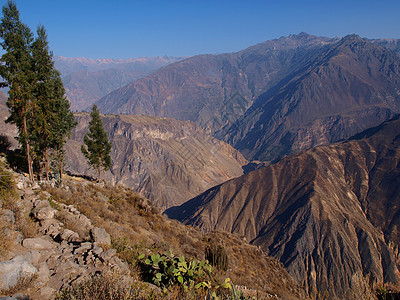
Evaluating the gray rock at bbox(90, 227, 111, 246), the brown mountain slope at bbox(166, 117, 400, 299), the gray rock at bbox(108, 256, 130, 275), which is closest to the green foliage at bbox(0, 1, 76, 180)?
the gray rock at bbox(90, 227, 111, 246)

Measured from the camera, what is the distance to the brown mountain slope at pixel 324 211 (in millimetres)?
87438

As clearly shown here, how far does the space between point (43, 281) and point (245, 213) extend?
383 ft

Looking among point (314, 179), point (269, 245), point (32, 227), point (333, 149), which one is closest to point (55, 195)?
point (32, 227)

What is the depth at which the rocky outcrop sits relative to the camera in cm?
762

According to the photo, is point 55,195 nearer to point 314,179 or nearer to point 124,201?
point 124,201

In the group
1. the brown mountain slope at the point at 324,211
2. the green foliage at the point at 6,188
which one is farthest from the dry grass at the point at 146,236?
the brown mountain slope at the point at 324,211

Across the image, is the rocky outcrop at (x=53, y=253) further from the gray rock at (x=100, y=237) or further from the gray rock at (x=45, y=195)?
the gray rock at (x=45, y=195)

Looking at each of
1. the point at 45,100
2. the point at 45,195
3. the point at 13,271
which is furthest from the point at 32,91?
the point at 13,271

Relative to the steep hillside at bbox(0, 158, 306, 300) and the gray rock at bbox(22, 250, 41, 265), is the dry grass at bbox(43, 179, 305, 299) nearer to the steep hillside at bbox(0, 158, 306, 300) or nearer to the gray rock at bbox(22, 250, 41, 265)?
the steep hillside at bbox(0, 158, 306, 300)

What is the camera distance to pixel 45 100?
2372 centimetres

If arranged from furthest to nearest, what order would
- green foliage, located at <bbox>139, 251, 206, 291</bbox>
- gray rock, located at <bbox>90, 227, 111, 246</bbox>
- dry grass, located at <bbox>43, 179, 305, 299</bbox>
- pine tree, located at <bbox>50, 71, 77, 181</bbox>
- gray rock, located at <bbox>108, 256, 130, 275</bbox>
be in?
pine tree, located at <bbox>50, 71, 77, 181</bbox>
dry grass, located at <bbox>43, 179, 305, 299</bbox>
gray rock, located at <bbox>90, 227, 111, 246</bbox>
gray rock, located at <bbox>108, 256, 130, 275</bbox>
green foliage, located at <bbox>139, 251, 206, 291</bbox>

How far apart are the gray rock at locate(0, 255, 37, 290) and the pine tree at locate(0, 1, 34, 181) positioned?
49.5 ft

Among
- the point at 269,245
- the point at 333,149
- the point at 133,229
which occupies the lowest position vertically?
the point at 269,245

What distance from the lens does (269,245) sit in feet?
328
